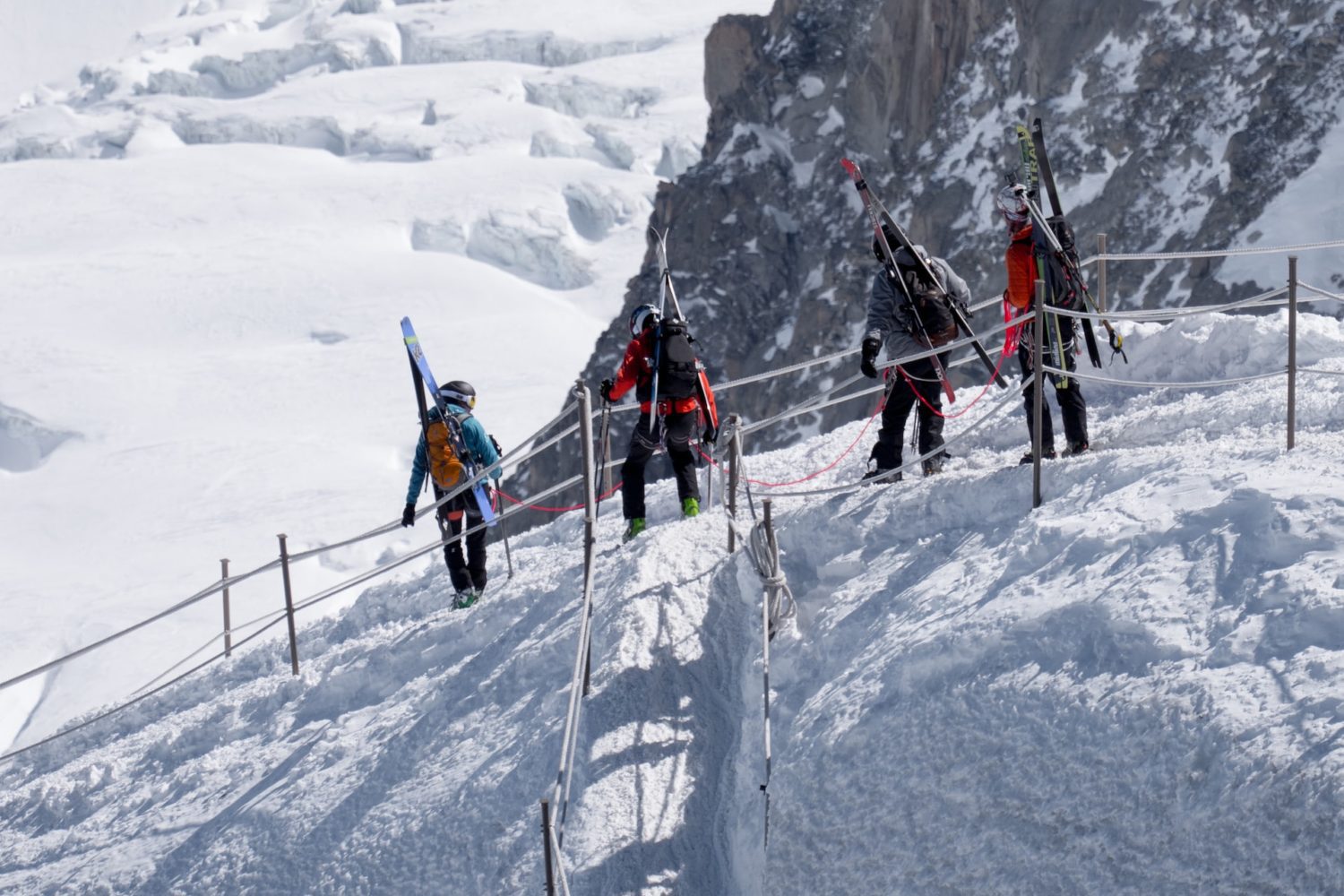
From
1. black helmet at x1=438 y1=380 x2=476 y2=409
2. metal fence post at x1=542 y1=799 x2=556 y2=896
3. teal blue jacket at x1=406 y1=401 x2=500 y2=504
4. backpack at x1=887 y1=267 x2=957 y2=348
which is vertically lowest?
metal fence post at x1=542 y1=799 x2=556 y2=896

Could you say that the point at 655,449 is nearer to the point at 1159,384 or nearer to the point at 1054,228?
the point at 1054,228

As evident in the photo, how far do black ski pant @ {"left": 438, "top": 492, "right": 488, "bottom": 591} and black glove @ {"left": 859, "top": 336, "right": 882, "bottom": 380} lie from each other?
2.83 metres

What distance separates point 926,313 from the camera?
8242mm

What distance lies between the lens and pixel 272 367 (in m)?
65.9

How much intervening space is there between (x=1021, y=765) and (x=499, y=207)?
77.8 meters

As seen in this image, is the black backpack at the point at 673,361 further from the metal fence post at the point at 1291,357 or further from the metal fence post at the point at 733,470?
the metal fence post at the point at 1291,357

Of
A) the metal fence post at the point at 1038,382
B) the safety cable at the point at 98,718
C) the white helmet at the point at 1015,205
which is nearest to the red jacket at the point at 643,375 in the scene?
the white helmet at the point at 1015,205

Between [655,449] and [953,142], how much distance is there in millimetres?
33212

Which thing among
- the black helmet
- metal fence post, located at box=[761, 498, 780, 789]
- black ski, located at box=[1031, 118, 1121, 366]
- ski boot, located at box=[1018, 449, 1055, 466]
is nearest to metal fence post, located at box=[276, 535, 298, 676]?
the black helmet

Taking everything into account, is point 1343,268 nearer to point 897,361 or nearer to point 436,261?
point 897,361

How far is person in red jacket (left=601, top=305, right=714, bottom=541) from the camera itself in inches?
342

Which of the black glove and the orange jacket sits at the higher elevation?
the orange jacket

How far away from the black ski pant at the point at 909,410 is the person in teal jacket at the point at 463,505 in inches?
100

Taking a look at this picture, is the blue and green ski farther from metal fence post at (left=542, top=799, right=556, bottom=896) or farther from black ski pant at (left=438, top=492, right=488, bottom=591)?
metal fence post at (left=542, top=799, right=556, bottom=896)
